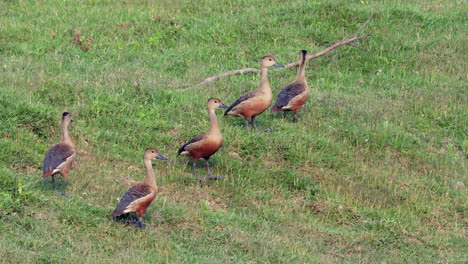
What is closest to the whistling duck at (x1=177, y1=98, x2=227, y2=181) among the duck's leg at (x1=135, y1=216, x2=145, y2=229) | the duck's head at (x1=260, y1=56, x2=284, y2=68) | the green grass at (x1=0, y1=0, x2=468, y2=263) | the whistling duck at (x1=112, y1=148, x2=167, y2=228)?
the green grass at (x1=0, y1=0, x2=468, y2=263)

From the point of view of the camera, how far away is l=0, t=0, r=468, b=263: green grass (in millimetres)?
8695

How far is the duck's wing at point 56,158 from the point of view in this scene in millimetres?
9047

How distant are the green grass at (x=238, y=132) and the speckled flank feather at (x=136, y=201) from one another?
0.77 feet

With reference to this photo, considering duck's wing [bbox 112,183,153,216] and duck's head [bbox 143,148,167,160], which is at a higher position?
duck's head [bbox 143,148,167,160]

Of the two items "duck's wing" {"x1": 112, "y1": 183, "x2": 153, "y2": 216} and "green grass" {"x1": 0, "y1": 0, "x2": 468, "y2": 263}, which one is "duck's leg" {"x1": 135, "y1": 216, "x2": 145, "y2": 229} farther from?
"duck's wing" {"x1": 112, "y1": 183, "x2": 153, "y2": 216}

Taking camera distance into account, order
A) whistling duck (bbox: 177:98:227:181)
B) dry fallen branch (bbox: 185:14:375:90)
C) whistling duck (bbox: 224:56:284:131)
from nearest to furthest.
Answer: whistling duck (bbox: 177:98:227:181), whistling duck (bbox: 224:56:284:131), dry fallen branch (bbox: 185:14:375:90)

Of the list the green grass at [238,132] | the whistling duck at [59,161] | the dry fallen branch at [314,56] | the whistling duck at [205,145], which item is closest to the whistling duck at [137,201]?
the green grass at [238,132]

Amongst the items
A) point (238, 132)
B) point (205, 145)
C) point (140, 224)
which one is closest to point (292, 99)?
point (238, 132)

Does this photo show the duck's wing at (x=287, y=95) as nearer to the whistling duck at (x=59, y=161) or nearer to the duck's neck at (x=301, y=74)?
the duck's neck at (x=301, y=74)

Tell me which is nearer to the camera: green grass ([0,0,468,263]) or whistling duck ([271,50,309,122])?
green grass ([0,0,468,263])

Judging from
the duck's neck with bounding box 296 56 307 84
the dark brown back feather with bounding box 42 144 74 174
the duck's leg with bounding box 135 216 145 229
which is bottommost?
the duck's leg with bounding box 135 216 145 229

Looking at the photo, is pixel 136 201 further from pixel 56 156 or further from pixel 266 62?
pixel 266 62

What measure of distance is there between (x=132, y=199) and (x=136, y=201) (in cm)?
6

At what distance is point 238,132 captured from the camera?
12.0 meters
